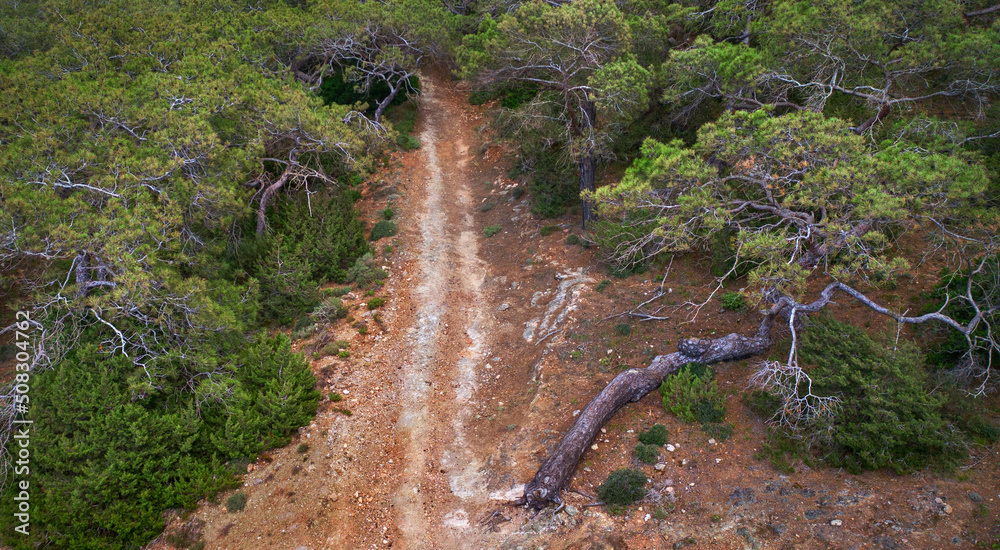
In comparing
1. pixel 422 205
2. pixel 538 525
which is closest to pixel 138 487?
pixel 538 525

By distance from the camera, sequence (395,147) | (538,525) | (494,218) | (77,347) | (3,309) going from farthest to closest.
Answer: (395,147), (494,218), (3,309), (77,347), (538,525)

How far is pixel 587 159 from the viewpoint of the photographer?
63.9 ft

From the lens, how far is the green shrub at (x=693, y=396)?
11570 millimetres

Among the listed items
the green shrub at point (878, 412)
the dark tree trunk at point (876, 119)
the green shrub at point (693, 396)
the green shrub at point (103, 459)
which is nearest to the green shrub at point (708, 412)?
the green shrub at point (693, 396)

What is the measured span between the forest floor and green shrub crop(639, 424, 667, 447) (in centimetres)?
21

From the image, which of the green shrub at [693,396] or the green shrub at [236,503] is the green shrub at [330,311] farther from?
the green shrub at [693,396]

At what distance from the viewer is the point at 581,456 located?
11148mm

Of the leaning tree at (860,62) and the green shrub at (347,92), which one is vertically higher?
the leaning tree at (860,62)

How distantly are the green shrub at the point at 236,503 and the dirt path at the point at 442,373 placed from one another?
328 cm

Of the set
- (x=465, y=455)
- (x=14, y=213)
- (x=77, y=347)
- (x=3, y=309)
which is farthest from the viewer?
(x=3, y=309)

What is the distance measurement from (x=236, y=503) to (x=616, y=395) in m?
8.74

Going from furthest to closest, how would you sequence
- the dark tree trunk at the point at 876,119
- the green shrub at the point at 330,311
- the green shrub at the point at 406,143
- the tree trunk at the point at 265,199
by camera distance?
the green shrub at the point at 406,143
the tree trunk at the point at 265,199
the green shrub at the point at 330,311
the dark tree trunk at the point at 876,119

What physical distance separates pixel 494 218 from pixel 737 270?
446 inches

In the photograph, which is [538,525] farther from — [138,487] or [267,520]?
[138,487]
